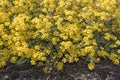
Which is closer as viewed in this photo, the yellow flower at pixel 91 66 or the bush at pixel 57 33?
the bush at pixel 57 33

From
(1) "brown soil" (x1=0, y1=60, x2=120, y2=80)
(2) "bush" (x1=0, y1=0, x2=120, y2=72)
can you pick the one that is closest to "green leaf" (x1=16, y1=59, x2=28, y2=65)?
(2) "bush" (x1=0, y1=0, x2=120, y2=72)

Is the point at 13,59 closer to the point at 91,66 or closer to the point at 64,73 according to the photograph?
the point at 64,73

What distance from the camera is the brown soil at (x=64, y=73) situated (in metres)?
5.16

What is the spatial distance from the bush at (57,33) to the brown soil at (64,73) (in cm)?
11

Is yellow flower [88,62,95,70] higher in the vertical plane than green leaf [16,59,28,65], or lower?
lower

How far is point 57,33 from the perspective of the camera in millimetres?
5105

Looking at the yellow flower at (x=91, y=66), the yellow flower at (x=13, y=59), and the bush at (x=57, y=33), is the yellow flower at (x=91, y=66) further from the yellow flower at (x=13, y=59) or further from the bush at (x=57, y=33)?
the yellow flower at (x=13, y=59)

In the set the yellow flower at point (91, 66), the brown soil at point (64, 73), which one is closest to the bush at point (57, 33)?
the yellow flower at point (91, 66)

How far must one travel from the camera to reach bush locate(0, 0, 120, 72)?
5.02 meters

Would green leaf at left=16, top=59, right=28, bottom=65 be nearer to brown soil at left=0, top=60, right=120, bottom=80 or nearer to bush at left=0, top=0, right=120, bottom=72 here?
bush at left=0, top=0, right=120, bottom=72

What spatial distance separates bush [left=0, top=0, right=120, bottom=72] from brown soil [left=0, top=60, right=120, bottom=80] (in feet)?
0.37

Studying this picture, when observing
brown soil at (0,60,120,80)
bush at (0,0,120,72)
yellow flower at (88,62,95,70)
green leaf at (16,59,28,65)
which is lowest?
brown soil at (0,60,120,80)

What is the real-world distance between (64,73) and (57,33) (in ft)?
2.04

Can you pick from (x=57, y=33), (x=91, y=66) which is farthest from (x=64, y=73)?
(x=57, y=33)
